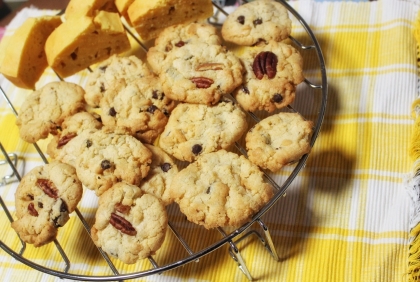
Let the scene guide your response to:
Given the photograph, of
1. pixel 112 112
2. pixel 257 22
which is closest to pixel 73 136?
pixel 112 112

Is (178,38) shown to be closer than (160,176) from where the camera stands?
No

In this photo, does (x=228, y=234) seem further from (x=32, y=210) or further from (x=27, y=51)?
(x=27, y=51)

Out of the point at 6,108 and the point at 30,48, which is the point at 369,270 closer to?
the point at 30,48

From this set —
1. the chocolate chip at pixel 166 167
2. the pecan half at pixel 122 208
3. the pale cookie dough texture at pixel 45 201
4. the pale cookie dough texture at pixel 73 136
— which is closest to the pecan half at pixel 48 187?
the pale cookie dough texture at pixel 45 201

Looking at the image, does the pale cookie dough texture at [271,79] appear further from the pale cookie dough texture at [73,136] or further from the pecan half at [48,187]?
the pecan half at [48,187]

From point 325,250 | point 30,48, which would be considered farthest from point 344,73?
point 30,48
